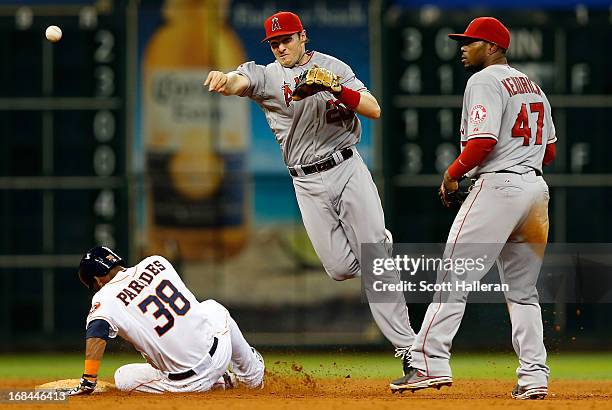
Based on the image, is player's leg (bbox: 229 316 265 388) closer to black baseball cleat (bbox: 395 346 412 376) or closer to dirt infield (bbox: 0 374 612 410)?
dirt infield (bbox: 0 374 612 410)

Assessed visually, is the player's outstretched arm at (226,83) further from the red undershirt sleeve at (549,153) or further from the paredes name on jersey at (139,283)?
the red undershirt sleeve at (549,153)

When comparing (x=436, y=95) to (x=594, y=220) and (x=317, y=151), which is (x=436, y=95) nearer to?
(x=594, y=220)

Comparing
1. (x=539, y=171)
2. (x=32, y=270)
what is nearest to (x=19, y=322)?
(x=32, y=270)

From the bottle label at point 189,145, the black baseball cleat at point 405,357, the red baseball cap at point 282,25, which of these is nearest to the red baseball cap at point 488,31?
the red baseball cap at point 282,25

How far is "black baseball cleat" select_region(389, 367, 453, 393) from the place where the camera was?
272 inches

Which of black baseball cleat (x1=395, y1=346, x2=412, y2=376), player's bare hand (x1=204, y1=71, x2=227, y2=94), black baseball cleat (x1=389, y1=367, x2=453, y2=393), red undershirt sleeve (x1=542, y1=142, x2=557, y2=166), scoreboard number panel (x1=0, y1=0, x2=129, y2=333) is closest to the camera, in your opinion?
black baseball cleat (x1=389, y1=367, x2=453, y2=393)

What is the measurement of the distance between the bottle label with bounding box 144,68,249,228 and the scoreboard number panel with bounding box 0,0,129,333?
0.29 m

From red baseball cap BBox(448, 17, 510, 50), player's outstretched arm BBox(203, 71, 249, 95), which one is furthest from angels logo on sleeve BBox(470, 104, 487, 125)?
player's outstretched arm BBox(203, 71, 249, 95)

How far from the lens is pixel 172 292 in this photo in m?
7.41

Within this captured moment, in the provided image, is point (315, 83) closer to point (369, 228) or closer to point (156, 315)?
point (369, 228)

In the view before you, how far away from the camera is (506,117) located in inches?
272

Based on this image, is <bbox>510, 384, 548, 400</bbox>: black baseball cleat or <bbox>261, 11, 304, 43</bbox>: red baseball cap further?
<bbox>261, 11, 304, 43</bbox>: red baseball cap

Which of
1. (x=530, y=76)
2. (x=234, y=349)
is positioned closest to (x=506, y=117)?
(x=234, y=349)

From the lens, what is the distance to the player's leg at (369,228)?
7.32 metres
